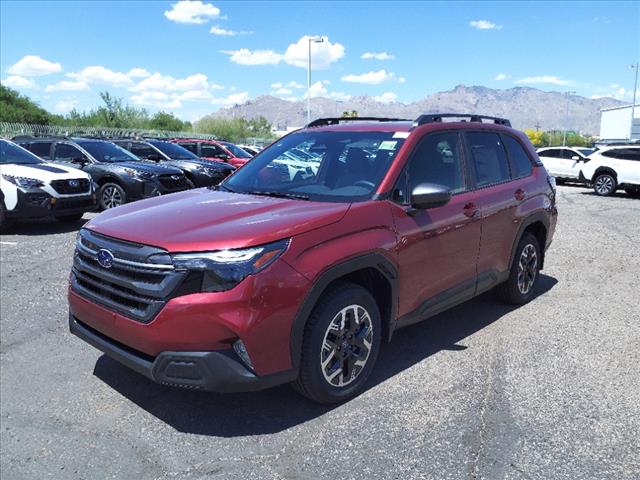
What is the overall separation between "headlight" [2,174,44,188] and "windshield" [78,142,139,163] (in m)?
2.87

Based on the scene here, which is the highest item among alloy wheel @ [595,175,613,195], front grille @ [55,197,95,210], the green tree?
the green tree

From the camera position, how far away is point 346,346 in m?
3.50

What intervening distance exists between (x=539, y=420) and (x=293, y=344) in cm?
159

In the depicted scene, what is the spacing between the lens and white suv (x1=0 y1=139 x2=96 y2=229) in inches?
359

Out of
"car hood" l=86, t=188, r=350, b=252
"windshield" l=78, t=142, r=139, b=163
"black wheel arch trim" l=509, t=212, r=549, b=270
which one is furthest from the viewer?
"windshield" l=78, t=142, r=139, b=163

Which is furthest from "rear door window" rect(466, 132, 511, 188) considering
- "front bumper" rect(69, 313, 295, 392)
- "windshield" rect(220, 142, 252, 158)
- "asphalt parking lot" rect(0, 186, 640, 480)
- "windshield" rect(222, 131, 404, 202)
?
"windshield" rect(220, 142, 252, 158)

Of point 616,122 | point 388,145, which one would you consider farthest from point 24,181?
point 616,122

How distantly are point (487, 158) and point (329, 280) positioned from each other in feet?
8.05

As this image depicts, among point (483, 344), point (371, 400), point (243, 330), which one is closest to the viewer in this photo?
point (243, 330)

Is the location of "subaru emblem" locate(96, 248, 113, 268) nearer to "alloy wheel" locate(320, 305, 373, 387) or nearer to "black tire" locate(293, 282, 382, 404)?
"black tire" locate(293, 282, 382, 404)

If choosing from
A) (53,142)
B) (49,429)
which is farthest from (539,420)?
(53,142)

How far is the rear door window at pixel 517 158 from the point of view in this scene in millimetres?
5395

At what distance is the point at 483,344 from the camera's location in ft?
15.1

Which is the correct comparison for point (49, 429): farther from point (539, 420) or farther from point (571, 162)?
point (571, 162)
